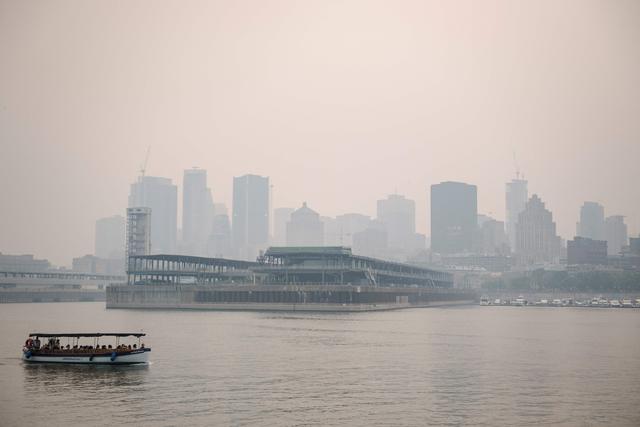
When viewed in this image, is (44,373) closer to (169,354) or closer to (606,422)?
(169,354)

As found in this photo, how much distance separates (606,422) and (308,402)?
24922 mm

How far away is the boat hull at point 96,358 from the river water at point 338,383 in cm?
95

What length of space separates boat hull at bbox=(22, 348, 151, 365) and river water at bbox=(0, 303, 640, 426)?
3.11 feet

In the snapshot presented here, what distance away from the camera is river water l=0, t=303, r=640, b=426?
68.2m

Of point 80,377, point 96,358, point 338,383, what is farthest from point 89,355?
point 338,383

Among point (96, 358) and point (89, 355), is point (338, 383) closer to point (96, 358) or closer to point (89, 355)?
point (96, 358)

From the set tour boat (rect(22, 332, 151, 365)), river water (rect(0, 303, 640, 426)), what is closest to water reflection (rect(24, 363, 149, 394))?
river water (rect(0, 303, 640, 426))

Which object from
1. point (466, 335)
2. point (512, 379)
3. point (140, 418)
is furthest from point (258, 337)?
point (140, 418)

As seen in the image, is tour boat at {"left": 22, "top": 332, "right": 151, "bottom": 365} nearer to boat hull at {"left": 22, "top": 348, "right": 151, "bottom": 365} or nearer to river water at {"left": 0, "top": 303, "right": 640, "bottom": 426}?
boat hull at {"left": 22, "top": 348, "right": 151, "bottom": 365}

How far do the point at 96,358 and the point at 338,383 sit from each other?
31.8 metres

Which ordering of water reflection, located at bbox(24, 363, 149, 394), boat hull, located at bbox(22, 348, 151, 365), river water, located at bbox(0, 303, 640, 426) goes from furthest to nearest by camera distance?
1. boat hull, located at bbox(22, 348, 151, 365)
2. water reflection, located at bbox(24, 363, 149, 394)
3. river water, located at bbox(0, 303, 640, 426)

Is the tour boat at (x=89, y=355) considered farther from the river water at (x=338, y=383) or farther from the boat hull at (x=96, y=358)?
the river water at (x=338, y=383)

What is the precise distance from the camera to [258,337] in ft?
435

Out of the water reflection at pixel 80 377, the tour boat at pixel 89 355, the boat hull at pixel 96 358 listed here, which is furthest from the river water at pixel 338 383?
Result: the tour boat at pixel 89 355
